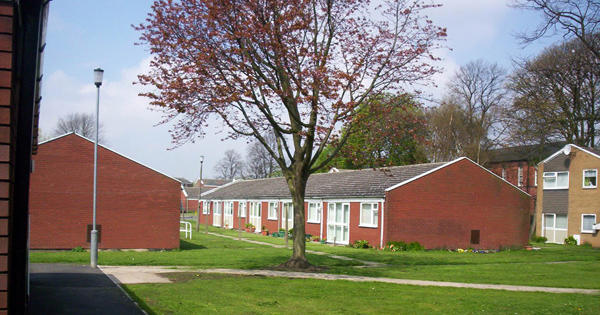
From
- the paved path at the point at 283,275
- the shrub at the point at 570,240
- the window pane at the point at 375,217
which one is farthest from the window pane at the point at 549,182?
the paved path at the point at 283,275

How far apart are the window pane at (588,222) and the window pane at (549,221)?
354cm

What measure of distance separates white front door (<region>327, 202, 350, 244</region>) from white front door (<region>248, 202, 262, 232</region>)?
1282cm

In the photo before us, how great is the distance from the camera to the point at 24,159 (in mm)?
6980

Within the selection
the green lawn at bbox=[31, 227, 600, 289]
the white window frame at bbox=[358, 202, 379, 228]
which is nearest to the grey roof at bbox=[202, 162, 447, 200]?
the white window frame at bbox=[358, 202, 379, 228]

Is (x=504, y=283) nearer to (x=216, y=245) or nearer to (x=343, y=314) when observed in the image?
(x=343, y=314)

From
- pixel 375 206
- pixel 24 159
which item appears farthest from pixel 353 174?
pixel 24 159

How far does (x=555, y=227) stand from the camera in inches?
1789

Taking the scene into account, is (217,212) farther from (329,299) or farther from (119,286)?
(329,299)

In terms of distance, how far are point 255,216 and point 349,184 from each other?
15373 millimetres

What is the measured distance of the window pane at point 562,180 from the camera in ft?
145

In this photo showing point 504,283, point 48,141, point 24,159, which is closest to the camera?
point 24,159

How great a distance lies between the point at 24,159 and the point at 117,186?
2052 centimetres

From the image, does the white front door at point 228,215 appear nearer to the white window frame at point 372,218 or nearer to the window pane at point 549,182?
the white window frame at point 372,218

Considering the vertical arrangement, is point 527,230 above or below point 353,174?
below
